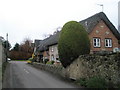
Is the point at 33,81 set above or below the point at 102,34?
below

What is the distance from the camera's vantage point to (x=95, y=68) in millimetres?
12617

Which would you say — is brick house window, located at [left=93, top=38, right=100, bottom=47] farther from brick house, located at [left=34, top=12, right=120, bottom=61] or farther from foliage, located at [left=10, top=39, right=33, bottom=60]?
foliage, located at [left=10, top=39, right=33, bottom=60]

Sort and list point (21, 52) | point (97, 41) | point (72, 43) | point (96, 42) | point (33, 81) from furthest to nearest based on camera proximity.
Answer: point (21, 52)
point (97, 41)
point (96, 42)
point (72, 43)
point (33, 81)

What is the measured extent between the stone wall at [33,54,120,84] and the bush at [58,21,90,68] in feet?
2.39

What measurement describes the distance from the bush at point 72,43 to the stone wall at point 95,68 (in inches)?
28.7

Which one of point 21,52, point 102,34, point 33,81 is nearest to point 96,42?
point 102,34

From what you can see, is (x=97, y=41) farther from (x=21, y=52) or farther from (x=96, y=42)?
(x=21, y=52)

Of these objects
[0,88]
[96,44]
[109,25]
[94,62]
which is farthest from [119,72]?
[109,25]

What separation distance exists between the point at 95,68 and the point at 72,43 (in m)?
4.20

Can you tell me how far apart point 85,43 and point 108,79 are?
575cm

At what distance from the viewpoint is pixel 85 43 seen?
1612cm

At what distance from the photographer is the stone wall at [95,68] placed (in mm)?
10688

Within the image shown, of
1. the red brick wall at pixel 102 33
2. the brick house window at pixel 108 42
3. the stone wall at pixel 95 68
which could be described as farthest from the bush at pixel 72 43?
the brick house window at pixel 108 42

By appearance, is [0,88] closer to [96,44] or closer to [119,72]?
[119,72]
